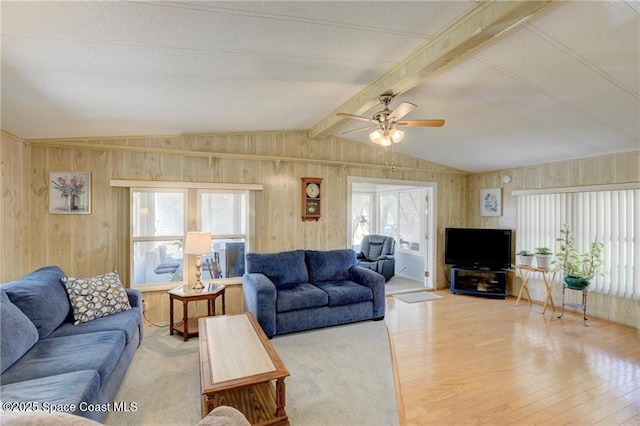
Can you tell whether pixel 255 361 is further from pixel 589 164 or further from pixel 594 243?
pixel 589 164

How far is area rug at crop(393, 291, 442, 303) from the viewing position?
5.03 m

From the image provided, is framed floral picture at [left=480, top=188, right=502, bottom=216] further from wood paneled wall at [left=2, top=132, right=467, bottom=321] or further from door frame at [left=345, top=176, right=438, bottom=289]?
wood paneled wall at [left=2, top=132, right=467, bottom=321]

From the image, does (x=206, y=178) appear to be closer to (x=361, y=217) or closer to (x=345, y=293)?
(x=345, y=293)

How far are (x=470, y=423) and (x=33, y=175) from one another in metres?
4.82

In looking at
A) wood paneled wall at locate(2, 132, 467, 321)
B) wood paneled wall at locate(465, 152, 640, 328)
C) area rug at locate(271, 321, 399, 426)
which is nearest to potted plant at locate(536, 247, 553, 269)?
wood paneled wall at locate(465, 152, 640, 328)

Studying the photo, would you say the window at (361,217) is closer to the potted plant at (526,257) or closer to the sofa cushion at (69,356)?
the potted plant at (526,257)

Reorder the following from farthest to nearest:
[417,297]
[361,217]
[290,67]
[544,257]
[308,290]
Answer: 1. [361,217]
2. [417,297]
3. [544,257]
4. [308,290]
5. [290,67]

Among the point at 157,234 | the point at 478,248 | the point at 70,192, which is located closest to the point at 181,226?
the point at 157,234

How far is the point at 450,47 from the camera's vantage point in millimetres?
2008

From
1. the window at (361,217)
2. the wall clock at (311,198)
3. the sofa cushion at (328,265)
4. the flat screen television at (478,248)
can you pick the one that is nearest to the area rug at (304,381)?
the sofa cushion at (328,265)

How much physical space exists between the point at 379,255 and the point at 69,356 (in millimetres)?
5488

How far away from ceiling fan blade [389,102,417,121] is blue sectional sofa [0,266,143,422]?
2857 mm

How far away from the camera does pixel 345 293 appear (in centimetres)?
379

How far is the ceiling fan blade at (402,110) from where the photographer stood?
2.45m
